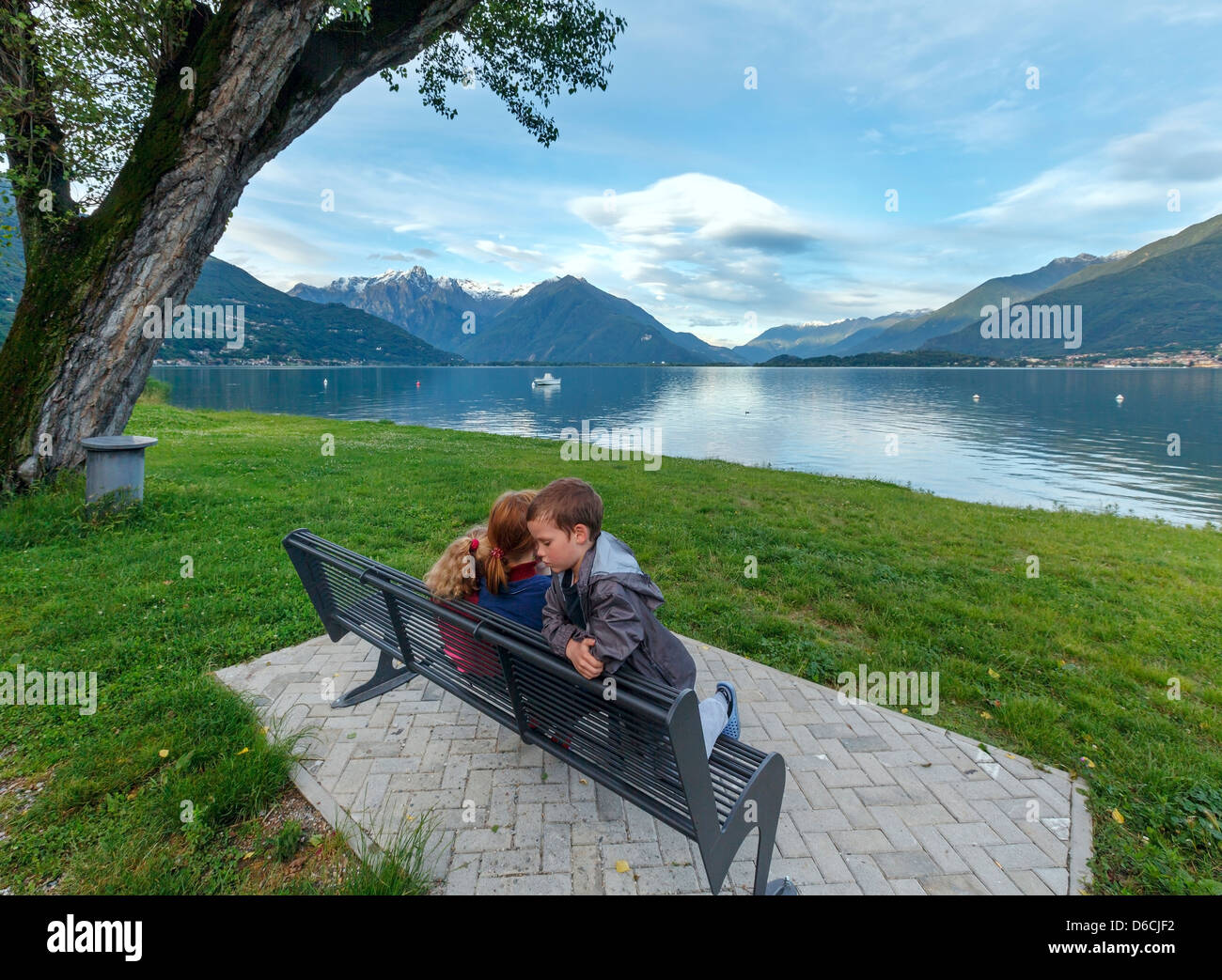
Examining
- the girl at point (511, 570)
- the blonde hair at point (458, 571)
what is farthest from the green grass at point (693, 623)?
the girl at point (511, 570)

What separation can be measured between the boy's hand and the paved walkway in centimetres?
116

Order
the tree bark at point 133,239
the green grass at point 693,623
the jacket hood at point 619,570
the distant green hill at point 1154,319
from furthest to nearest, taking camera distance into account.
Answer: the distant green hill at point 1154,319, the tree bark at point 133,239, the green grass at point 693,623, the jacket hood at point 619,570

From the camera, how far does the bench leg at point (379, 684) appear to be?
4.04 metres

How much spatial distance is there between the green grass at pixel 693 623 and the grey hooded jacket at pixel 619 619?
194cm

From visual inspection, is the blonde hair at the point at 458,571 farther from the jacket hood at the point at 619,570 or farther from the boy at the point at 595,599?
the jacket hood at the point at 619,570

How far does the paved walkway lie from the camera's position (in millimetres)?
2697

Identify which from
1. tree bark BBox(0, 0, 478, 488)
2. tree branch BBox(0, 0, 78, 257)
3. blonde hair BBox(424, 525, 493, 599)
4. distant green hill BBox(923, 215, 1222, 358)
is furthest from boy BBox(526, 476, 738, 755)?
distant green hill BBox(923, 215, 1222, 358)

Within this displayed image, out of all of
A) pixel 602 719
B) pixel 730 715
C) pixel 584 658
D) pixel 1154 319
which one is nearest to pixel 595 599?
pixel 584 658

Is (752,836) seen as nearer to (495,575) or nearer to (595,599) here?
(595,599)

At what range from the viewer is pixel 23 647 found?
4438mm

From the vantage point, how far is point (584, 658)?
2.29 metres

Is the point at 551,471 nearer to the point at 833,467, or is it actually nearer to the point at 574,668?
the point at 574,668

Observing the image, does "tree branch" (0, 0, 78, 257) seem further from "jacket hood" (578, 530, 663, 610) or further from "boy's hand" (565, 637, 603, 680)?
"boy's hand" (565, 637, 603, 680)
